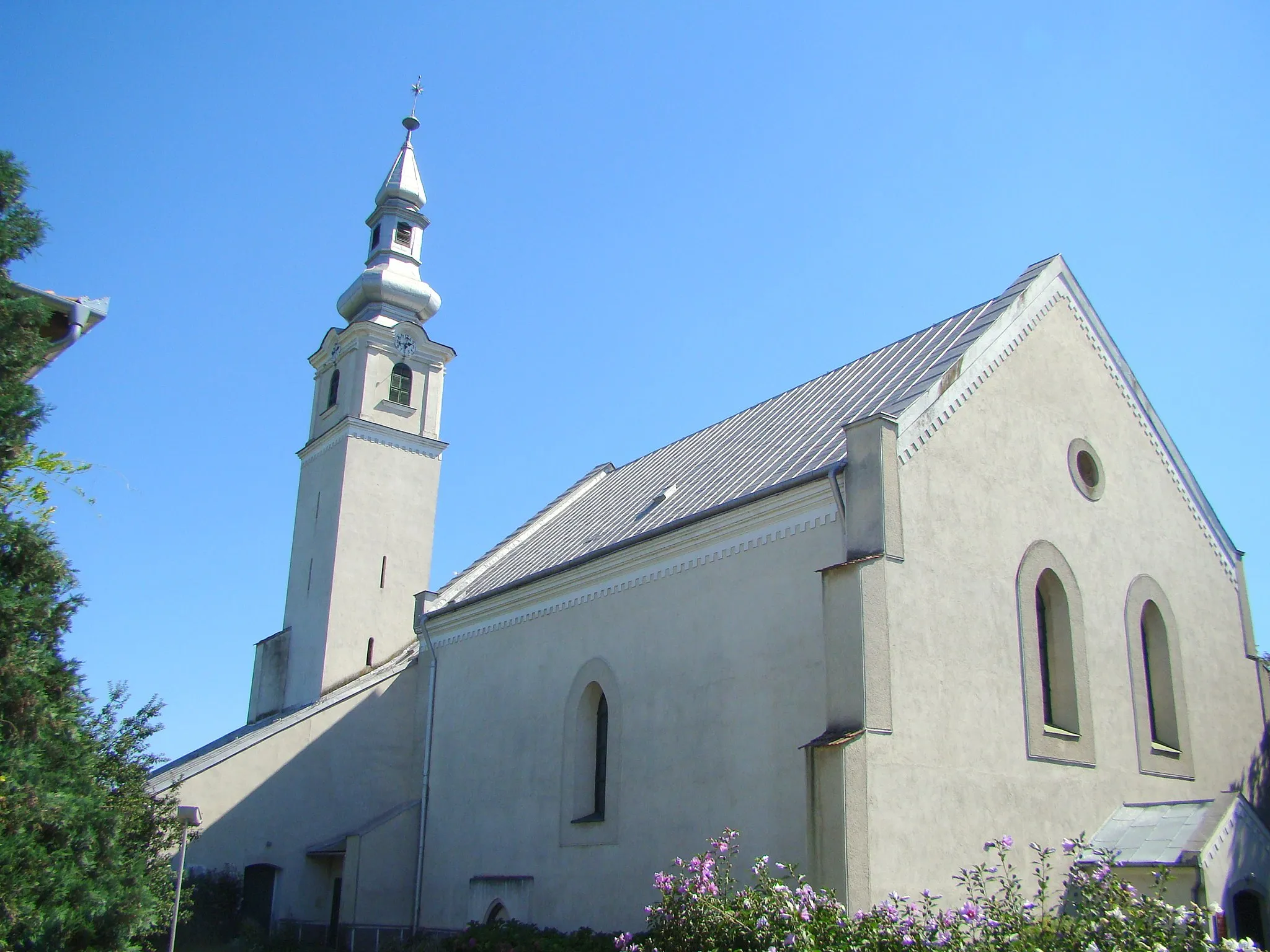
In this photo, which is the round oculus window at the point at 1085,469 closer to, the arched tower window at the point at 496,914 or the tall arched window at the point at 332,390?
the arched tower window at the point at 496,914

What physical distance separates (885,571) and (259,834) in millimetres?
16239

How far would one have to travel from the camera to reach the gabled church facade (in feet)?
46.2

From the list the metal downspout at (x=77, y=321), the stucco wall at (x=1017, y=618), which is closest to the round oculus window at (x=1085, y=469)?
the stucco wall at (x=1017, y=618)

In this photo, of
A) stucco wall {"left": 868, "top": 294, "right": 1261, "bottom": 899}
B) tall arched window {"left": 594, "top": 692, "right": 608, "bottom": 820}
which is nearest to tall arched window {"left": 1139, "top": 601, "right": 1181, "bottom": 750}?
stucco wall {"left": 868, "top": 294, "right": 1261, "bottom": 899}

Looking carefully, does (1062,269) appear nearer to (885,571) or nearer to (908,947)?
(885,571)

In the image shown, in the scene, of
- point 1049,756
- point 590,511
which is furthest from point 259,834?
point 1049,756

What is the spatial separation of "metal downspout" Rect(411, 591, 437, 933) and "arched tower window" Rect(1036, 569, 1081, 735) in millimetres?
13548

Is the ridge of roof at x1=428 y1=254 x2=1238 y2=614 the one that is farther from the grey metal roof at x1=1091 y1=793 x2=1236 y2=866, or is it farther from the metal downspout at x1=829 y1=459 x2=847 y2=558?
the grey metal roof at x1=1091 y1=793 x2=1236 y2=866

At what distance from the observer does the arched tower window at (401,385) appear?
3134 cm

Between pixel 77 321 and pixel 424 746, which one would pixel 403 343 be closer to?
pixel 424 746

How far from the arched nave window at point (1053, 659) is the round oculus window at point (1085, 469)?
154cm

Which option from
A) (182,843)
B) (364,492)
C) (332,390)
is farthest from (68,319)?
(332,390)

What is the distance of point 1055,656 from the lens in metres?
16.2

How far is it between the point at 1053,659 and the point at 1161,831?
2.73 meters
